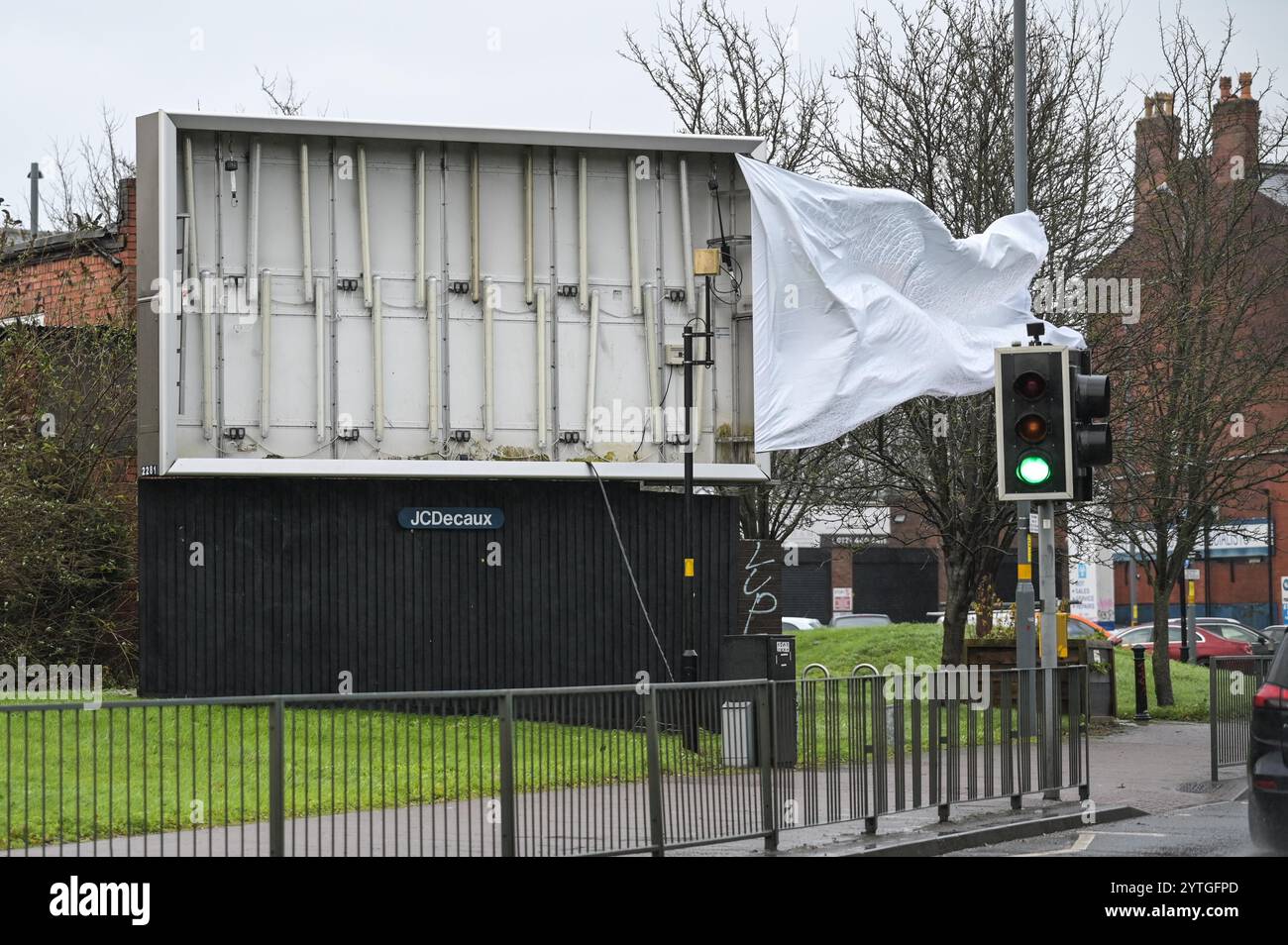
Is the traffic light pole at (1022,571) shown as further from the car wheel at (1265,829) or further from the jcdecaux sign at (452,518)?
the jcdecaux sign at (452,518)

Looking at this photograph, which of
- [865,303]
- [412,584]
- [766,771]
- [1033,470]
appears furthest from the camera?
[412,584]

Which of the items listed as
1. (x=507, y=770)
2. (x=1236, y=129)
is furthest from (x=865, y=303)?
(x=1236, y=129)

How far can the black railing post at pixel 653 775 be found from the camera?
1091 cm

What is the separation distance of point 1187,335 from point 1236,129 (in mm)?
7174

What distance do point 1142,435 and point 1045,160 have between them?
4.16 metres

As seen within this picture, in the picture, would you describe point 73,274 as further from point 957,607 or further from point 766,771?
point 766,771

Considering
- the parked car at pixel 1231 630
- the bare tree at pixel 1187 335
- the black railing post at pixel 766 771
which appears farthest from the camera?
the parked car at pixel 1231 630

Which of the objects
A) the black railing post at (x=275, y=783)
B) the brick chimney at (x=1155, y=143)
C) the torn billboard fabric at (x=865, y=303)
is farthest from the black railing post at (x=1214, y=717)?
the brick chimney at (x=1155, y=143)

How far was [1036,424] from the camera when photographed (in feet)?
46.6

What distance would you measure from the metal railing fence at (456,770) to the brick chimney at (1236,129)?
58.1ft

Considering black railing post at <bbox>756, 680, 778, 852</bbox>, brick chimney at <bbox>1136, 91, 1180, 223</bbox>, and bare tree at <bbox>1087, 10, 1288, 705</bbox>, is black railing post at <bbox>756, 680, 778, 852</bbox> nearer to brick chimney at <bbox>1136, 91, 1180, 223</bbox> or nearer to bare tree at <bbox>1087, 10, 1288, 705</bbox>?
bare tree at <bbox>1087, 10, 1288, 705</bbox>

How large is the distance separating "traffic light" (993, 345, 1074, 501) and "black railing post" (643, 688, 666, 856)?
4476 mm
